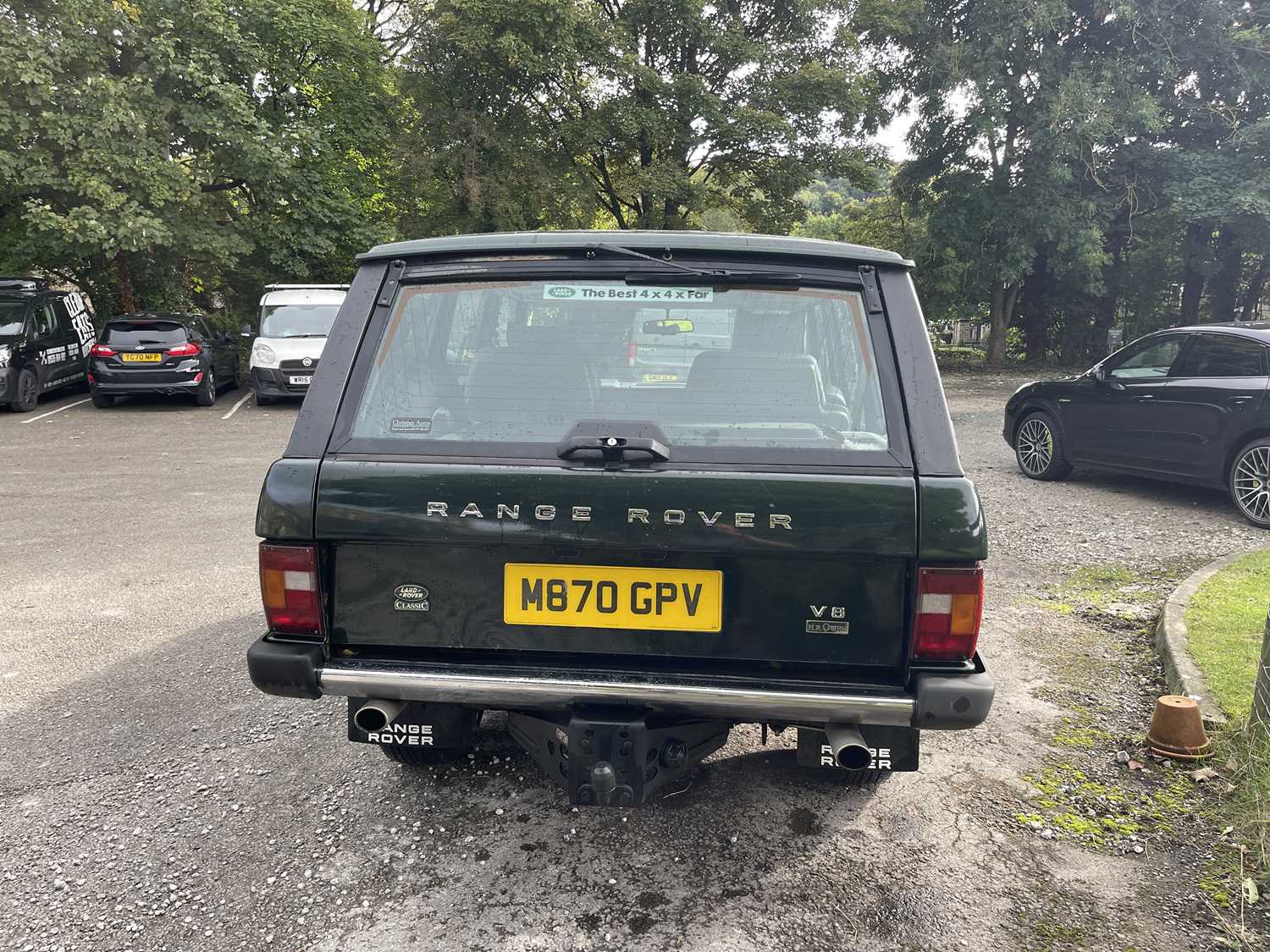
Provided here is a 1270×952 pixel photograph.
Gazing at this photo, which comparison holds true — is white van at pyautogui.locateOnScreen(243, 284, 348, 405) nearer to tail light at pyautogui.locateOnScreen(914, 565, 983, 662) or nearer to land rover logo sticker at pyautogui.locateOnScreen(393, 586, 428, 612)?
land rover logo sticker at pyautogui.locateOnScreen(393, 586, 428, 612)

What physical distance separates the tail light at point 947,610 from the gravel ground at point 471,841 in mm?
921

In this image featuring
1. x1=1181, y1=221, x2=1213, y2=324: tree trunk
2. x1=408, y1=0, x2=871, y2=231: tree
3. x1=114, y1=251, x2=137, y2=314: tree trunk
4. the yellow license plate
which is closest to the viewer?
the yellow license plate

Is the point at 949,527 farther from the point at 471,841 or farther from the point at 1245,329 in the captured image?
the point at 1245,329

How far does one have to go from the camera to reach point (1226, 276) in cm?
2506

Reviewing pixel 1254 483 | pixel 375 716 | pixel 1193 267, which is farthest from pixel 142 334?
pixel 1193 267

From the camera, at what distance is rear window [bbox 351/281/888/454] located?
8.76 ft

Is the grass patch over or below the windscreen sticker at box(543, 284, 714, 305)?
below

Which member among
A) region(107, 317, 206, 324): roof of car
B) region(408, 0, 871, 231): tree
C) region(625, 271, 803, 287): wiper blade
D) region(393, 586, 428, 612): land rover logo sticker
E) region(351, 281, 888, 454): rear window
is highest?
region(408, 0, 871, 231): tree

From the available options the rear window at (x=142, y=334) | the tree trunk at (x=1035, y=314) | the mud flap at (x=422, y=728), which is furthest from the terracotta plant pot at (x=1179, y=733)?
the tree trunk at (x=1035, y=314)

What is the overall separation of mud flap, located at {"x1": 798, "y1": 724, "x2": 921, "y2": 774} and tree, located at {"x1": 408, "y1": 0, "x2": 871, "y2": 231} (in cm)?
2137

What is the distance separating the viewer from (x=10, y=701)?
4379 mm

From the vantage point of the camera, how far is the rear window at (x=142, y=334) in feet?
51.6

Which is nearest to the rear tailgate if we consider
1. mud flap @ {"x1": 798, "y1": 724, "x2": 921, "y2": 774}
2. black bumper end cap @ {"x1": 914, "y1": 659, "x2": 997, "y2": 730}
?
black bumper end cap @ {"x1": 914, "y1": 659, "x2": 997, "y2": 730}

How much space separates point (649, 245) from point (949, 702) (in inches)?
63.8
